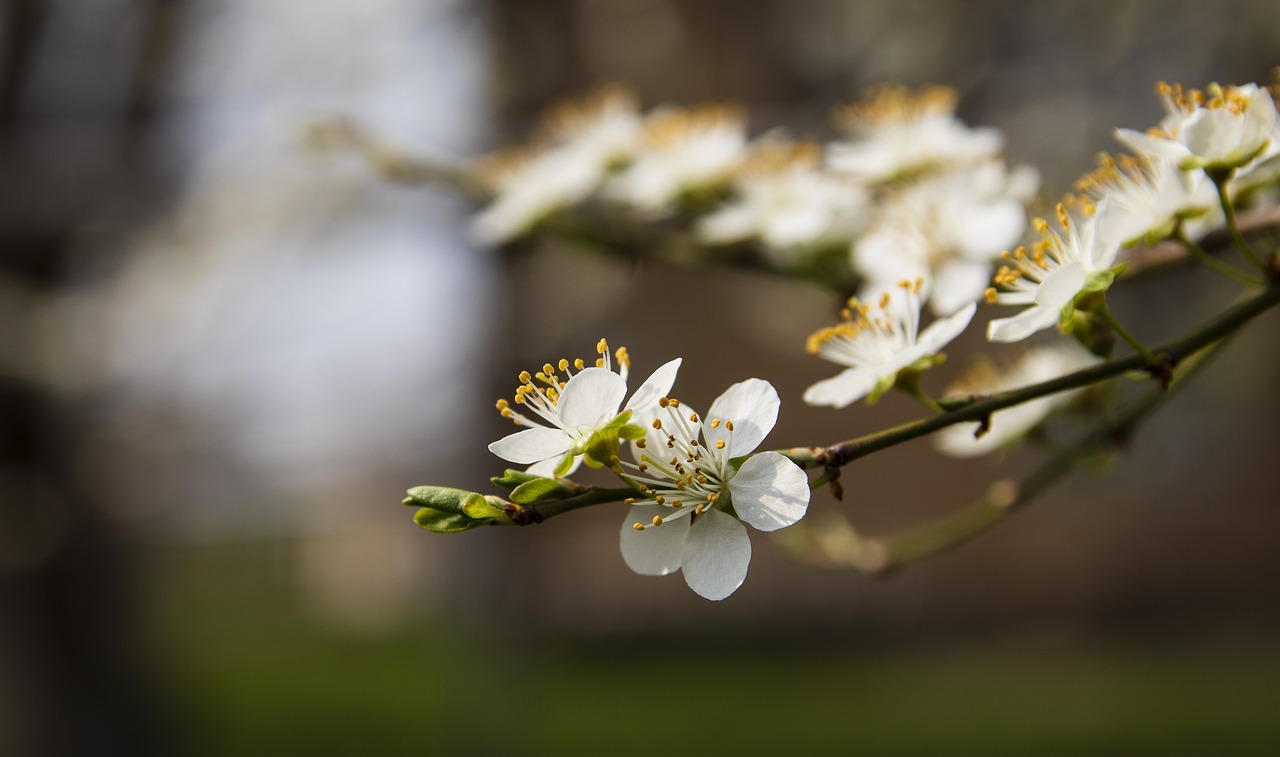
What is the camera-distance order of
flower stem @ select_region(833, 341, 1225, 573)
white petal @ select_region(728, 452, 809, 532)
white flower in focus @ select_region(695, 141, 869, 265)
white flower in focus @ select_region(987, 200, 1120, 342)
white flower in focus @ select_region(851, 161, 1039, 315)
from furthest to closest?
white flower in focus @ select_region(695, 141, 869, 265), white flower in focus @ select_region(851, 161, 1039, 315), flower stem @ select_region(833, 341, 1225, 573), white flower in focus @ select_region(987, 200, 1120, 342), white petal @ select_region(728, 452, 809, 532)

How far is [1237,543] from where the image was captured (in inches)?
303

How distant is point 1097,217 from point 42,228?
13.5 ft

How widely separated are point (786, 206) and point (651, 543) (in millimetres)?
710

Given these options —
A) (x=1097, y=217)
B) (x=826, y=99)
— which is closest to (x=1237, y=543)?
(x=826, y=99)

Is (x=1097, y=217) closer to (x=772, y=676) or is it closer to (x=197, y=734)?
(x=197, y=734)

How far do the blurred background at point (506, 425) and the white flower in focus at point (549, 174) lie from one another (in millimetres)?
213

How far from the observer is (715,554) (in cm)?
74

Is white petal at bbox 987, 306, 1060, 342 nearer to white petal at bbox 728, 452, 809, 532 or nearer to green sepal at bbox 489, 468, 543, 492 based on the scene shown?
white petal at bbox 728, 452, 809, 532

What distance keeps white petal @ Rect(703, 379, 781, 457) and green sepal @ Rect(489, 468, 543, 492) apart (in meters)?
0.13

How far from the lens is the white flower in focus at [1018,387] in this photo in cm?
111

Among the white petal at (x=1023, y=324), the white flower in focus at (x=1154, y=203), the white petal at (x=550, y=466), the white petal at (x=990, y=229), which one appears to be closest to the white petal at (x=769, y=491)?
the white petal at (x=550, y=466)

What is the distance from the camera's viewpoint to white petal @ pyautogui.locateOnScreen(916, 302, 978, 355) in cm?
81

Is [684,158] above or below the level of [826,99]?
below

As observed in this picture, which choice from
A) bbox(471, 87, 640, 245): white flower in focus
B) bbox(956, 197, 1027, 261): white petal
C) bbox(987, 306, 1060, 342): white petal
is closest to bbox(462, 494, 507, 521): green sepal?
bbox(987, 306, 1060, 342): white petal
